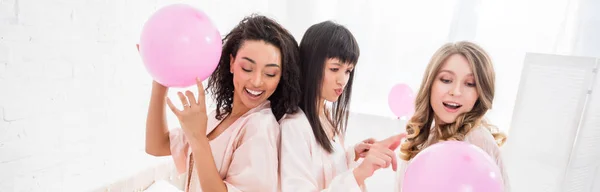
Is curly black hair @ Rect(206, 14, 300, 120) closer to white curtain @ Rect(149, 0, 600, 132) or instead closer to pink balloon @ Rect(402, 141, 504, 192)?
pink balloon @ Rect(402, 141, 504, 192)

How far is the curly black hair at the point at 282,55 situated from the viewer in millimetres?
1041

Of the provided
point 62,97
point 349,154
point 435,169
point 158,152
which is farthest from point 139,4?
point 435,169

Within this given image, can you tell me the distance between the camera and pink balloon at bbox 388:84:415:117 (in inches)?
72.1

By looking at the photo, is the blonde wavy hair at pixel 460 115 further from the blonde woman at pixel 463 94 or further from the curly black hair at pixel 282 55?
the curly black hair at pixel 282 55

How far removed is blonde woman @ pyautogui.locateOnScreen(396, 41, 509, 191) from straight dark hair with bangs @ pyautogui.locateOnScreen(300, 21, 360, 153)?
292 millimetres

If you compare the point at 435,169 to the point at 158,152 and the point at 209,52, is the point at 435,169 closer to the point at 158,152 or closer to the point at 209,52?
the point at 209,52

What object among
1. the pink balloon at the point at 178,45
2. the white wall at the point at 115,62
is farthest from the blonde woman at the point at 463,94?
the white wall at the point at 115,62

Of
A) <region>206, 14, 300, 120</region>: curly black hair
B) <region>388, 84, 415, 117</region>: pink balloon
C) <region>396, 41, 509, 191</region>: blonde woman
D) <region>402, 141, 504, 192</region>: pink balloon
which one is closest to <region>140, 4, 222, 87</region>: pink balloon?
<region>206, 14, 300, 120</region>: curly black hair

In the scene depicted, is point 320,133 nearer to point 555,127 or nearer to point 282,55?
point 282,55

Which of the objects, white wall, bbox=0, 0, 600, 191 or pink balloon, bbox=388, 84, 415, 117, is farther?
pink balloon, bbox=388, 84, 415, 117

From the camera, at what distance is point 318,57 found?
3.67 ft

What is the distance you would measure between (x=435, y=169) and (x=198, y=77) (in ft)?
1.92

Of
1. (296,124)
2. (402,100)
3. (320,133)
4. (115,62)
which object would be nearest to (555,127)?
(402,100)

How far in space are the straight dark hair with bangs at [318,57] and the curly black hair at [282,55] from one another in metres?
0.04
